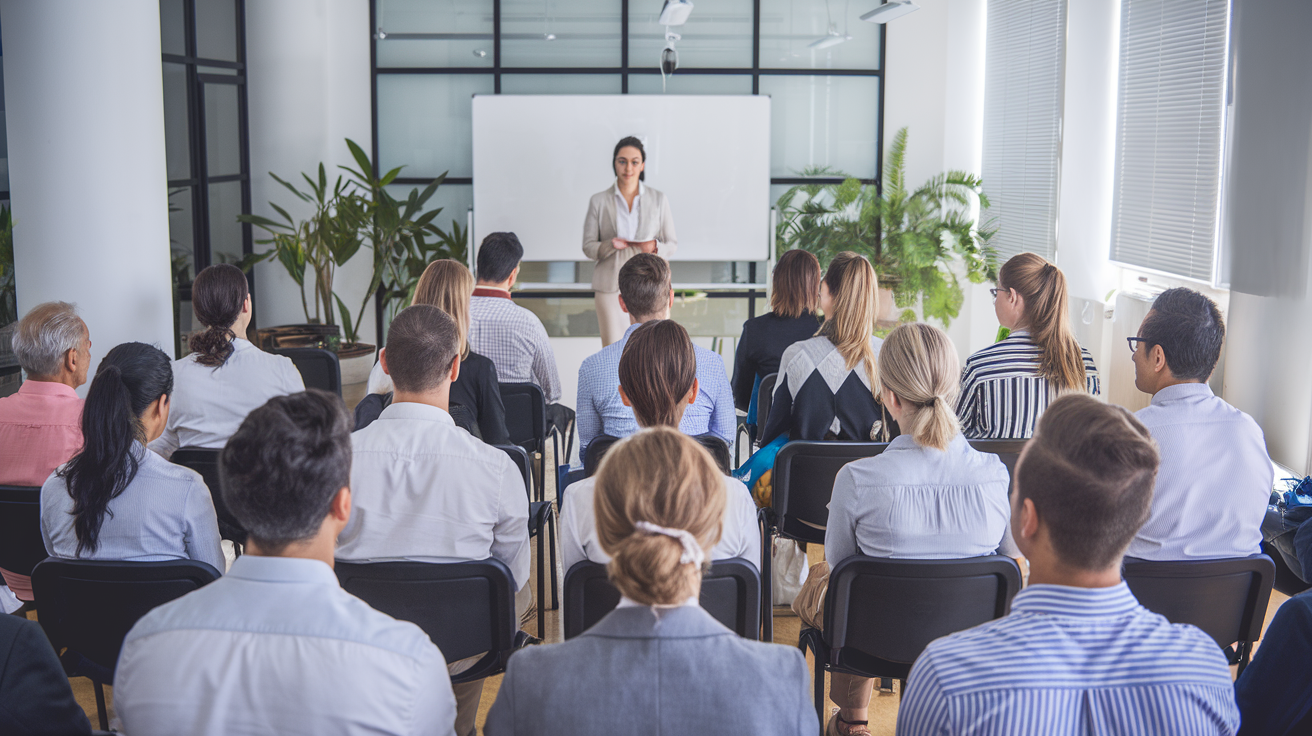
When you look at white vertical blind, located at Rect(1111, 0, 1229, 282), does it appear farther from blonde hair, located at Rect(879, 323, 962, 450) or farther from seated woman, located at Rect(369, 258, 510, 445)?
seated woman, located at Rect(369, 258, 510, 445)

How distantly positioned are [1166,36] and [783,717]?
523 centimetres

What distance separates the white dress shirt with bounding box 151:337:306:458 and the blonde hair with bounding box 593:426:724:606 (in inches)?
91.7

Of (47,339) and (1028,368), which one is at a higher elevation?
(47,339)

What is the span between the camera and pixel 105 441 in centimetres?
215

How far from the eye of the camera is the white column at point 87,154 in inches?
170

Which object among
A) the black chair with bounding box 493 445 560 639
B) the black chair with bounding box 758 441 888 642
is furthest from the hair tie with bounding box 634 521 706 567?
the black chair with bounding box 758 441 888 642

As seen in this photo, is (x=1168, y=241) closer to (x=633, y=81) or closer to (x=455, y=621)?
(x=633, y=81)

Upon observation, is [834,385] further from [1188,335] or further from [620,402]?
[1188,335]

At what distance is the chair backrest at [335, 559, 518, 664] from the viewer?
6.79ft

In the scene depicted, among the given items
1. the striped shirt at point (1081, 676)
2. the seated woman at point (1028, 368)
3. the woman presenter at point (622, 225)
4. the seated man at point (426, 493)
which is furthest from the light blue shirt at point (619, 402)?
the woman presenter at point (622, 225)

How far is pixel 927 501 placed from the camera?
222 cm

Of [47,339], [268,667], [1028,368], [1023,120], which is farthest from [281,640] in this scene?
[1023,120]

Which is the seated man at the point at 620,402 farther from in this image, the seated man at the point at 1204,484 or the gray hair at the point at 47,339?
the gray hair at the point at 47,339

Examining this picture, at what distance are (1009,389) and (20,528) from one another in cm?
283
